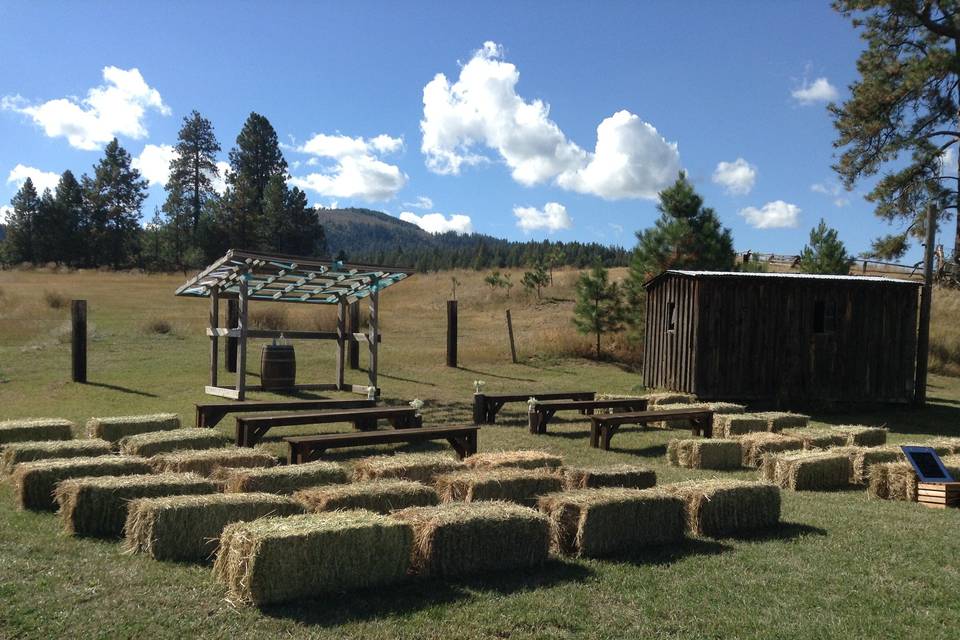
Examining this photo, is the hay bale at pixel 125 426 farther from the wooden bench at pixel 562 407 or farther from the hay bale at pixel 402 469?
the wooden bench at pixel 562 407

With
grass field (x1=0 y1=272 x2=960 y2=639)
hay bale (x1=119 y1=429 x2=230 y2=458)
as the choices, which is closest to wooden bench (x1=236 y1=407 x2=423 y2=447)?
grass field (x1=0 y1=272 x2=960 y2=639)

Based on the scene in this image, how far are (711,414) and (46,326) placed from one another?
23.4 m

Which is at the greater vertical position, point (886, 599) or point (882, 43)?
point (882, 43)

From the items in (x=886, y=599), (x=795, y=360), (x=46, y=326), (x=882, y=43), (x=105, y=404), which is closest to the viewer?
(x=886, y=599)

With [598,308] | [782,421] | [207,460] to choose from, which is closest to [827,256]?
[598,308]

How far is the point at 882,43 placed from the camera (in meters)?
29.5

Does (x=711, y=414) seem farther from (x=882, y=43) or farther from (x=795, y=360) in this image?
(x=882, y=43)

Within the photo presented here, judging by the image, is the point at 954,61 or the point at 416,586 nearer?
the point at 416,586

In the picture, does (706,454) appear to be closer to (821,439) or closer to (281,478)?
(821,439)

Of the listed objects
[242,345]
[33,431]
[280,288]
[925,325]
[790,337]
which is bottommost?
[33,431]

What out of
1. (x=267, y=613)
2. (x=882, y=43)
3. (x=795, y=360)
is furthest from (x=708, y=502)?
(x=882, y=43)

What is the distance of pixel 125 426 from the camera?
31.7 feet

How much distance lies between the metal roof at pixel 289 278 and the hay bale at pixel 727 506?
31.3 ft

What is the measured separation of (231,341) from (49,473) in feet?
42.3
